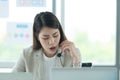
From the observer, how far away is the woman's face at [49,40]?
0.81 m

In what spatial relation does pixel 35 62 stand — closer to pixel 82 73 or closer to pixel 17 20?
pixel 82 73

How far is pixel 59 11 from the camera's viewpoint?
206cm

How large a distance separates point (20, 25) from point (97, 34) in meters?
0.69

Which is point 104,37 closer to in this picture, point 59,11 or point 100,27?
point 100,27

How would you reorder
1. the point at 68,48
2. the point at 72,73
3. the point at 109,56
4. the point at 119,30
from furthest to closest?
1. the point at 109,56
2. the point at 119,30
3. the point at 68,48
4. the point at 72,73

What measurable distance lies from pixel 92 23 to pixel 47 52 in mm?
1315

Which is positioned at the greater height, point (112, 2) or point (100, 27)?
point (112, 2)

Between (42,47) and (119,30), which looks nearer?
(42,47)

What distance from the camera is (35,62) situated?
767 millimetres

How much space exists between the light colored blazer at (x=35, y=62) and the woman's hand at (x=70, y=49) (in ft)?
0.05

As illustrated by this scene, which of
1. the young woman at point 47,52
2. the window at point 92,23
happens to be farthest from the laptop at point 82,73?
the window at point 92,23

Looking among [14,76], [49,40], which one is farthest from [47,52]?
[14,76]

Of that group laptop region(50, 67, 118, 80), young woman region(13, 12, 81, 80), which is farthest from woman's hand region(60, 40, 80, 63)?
laptop region(50, 67, 118, 80)

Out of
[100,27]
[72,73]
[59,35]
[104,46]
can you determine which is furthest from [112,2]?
[72,73]
